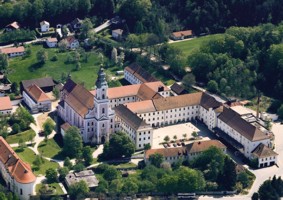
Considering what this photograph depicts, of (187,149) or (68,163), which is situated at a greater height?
(187,149)

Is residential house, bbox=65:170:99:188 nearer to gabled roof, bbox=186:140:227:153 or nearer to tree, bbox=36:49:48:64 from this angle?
gabled roof, bbox=186:140:227:153

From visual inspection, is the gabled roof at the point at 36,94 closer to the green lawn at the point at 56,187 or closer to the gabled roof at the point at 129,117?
the gabled roof at the point at 129,117

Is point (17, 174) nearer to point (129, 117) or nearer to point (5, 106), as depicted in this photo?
point (129, 117)

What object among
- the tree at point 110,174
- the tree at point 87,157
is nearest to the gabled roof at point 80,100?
the tree at point 87,157

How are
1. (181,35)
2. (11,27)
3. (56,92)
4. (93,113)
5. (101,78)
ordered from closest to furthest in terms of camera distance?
(101,78) → (93,113) → (56,92) → (181,35) → (11,27)

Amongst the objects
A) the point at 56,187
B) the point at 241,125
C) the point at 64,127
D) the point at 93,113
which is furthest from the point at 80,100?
the point at 241,125

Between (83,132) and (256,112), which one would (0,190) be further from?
(256,112)

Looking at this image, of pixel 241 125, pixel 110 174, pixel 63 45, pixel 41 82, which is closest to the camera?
pixel 110 174

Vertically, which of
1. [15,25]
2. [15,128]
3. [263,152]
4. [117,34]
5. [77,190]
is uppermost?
[15,25]
